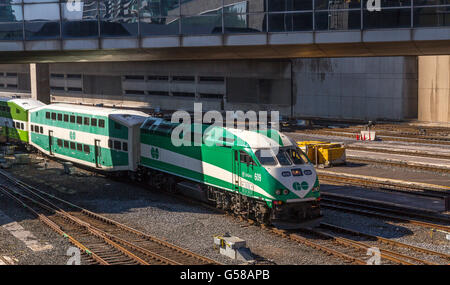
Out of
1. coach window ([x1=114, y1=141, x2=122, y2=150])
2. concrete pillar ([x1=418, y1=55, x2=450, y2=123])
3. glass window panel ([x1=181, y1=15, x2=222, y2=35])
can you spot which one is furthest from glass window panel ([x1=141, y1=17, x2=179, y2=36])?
concrete pillar ([x1=418, y1=55, x2=450, y2=123])

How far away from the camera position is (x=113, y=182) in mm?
31469

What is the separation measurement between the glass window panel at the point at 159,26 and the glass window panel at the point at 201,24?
1.43 ft

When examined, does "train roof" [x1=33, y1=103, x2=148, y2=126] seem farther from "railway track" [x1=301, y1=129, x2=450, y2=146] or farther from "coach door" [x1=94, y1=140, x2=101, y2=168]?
"railway track" [x1=301, y1=129, x2=450, y2=146]

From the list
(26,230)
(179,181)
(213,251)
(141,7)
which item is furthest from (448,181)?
(26,230)

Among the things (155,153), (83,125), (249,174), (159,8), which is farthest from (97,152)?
(249,174)

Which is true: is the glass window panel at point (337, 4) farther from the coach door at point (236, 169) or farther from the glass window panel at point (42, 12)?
the glass window panel at point (42, 12)

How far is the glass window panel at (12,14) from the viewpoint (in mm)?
31953

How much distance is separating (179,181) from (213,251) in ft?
28.6

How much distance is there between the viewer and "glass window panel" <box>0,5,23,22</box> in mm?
31953

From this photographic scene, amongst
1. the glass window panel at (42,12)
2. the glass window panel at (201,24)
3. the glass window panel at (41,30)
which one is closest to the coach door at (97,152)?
the glass window panel at (41,30)

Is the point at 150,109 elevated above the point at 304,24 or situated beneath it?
situated beneath

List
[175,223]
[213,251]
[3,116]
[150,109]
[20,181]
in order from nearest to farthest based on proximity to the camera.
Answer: [213,251] → [175,223] → [20,181] → [3,116] → [150,109]

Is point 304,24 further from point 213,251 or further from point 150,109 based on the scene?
point 150,109

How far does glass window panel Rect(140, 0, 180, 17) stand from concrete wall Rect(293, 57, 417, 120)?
28.3 metres
